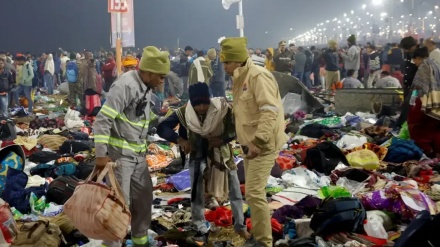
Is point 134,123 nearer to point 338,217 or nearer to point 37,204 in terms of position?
point 338,217

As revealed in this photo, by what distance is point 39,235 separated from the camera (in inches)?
210

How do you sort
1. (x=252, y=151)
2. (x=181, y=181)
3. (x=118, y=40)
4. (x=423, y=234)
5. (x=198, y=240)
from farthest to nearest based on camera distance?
(x=118, y=40), (x=181, y=181), (x=198, y=240), (x=252, y=151), (x=423, y=234)

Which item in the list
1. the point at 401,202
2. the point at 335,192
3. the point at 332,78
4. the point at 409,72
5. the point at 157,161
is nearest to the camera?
the point at 401,202

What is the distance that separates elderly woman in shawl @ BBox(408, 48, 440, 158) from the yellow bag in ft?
3.76

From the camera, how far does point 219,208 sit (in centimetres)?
662

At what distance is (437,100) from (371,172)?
1946 millimetres

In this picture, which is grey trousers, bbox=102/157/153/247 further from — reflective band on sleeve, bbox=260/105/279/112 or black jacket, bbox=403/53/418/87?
black jacket, bbox=403/53/418/87

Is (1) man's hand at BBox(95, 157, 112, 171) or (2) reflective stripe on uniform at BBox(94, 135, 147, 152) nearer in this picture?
(1) man's hand at BBox(95, 157, 112, 171)

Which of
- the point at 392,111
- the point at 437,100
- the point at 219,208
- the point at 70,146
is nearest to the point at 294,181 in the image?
the point at 219,208

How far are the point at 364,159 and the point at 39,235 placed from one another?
526 centimetres

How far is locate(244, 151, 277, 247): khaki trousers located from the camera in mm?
4945

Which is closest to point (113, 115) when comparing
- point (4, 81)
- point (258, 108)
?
point (258, 108)

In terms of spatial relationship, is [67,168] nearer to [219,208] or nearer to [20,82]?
[219,208]

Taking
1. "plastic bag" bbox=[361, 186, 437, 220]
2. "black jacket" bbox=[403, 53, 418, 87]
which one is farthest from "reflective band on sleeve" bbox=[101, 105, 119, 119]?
"black jacket" bbox=[403, 53, 418, 87]
